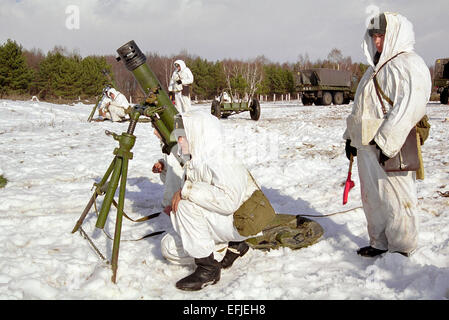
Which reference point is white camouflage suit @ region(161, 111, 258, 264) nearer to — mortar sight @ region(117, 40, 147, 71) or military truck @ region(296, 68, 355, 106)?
mortar sight @ region(117, 40, 147, 71)

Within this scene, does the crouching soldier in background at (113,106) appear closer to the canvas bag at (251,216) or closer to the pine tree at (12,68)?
the canvas bag at (251,216)

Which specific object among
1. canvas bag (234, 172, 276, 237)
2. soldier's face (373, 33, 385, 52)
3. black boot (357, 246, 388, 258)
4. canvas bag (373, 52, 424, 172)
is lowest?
black boot (357, 246, 388, 258)

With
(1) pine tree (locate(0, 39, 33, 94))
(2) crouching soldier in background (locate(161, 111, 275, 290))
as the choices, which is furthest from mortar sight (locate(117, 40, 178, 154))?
(1) pine tree (locate(0, 39, 33, 94))

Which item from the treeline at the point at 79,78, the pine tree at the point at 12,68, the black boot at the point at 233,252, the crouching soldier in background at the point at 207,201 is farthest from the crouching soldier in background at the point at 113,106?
the pine tree at the point at 12,68

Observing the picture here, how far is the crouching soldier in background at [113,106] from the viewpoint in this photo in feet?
43.8

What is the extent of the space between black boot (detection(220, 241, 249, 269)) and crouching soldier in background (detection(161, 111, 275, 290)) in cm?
14

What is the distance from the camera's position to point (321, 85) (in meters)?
24.3

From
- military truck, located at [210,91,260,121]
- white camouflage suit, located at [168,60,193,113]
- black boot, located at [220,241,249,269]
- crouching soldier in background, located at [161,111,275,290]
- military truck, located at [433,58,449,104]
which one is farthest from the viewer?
military truck, located at [433,58,449,104]

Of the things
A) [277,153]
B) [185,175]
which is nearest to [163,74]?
[277,153]

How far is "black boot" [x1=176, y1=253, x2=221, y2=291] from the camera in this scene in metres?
2.62

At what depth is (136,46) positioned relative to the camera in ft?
11.5

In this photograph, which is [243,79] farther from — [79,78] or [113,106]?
[113,106]

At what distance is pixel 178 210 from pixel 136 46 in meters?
1.76
